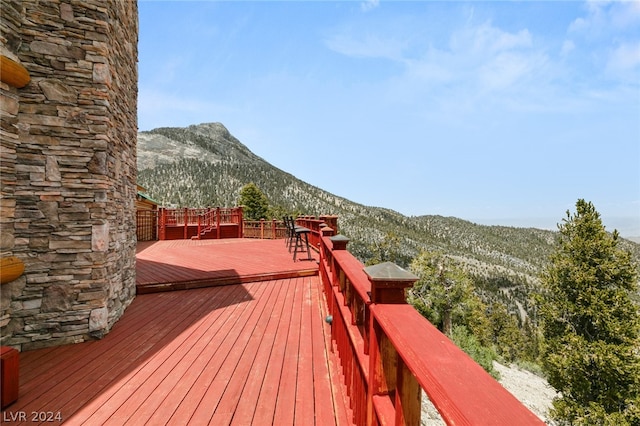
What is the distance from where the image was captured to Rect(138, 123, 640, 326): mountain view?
56.8m

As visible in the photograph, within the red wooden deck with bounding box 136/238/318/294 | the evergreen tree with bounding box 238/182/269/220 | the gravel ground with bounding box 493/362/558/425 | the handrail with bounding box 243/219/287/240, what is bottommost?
the gravel ground with bounding box 493/362/558/425

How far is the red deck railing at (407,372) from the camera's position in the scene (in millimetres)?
718

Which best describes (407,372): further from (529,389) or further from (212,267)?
(529,389)

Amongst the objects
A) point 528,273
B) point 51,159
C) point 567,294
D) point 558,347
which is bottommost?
point 528,273

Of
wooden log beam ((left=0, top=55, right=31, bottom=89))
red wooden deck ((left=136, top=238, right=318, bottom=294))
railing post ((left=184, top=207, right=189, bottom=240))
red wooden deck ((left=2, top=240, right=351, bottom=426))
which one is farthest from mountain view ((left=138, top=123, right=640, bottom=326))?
wooden log beam ((left=0, top=55, right=31, bottom=89))

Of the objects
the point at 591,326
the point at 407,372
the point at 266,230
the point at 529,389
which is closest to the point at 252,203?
the point at 266,230

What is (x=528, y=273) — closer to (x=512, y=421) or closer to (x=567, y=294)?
(x=567, y=294)

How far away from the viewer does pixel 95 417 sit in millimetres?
2393

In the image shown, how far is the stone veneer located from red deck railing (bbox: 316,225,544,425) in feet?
10.8

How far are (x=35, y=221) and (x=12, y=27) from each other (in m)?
2.06

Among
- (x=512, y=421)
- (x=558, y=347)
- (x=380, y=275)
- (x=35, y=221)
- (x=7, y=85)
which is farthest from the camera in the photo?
(x=558, y=347)

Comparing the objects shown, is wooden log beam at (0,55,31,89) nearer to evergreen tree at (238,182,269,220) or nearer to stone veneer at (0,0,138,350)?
stone veneer at (0,0,138,350)

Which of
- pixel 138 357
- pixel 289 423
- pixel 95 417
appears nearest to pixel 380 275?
pixel 289 423

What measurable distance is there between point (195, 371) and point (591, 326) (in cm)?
1814
